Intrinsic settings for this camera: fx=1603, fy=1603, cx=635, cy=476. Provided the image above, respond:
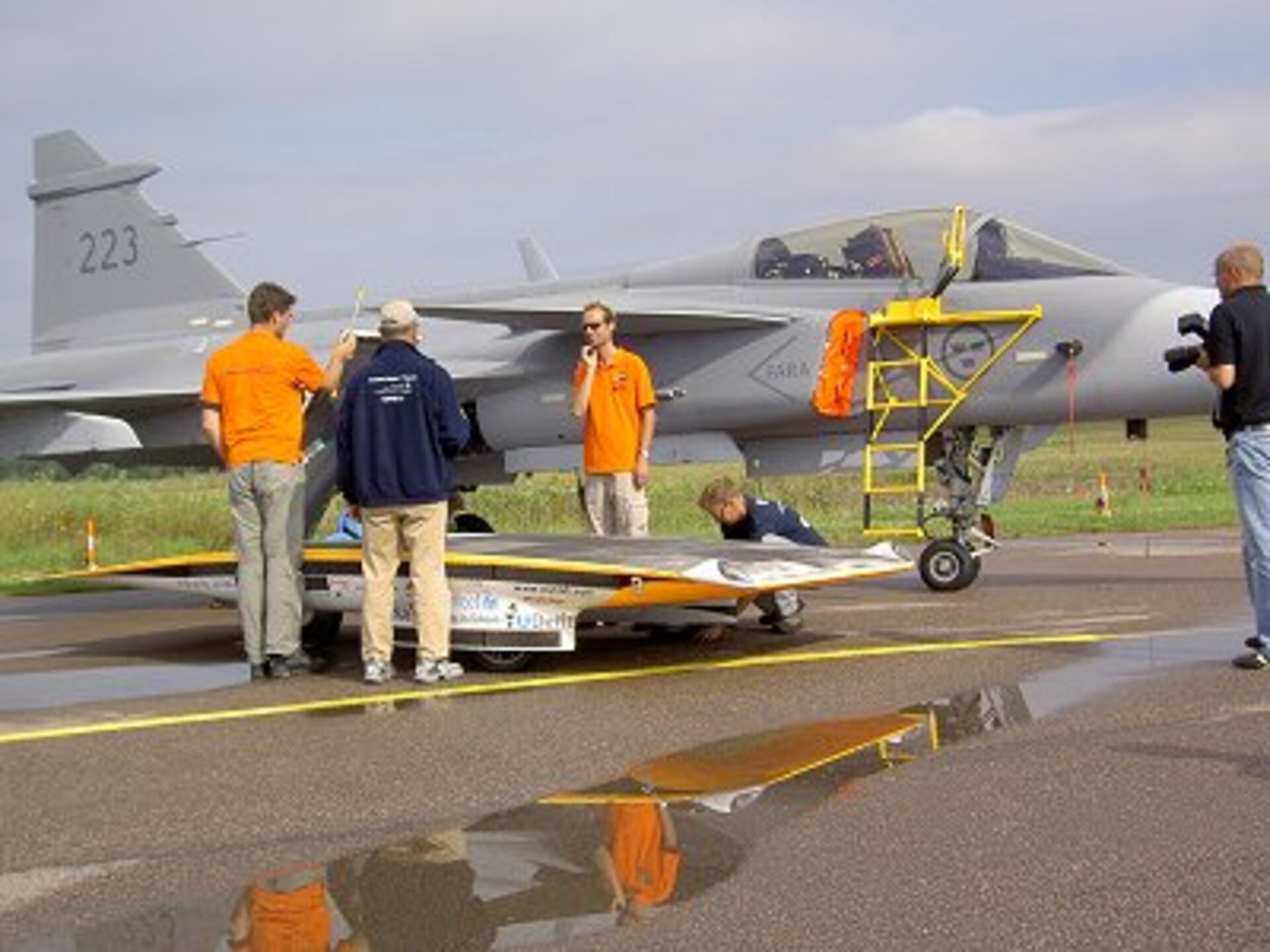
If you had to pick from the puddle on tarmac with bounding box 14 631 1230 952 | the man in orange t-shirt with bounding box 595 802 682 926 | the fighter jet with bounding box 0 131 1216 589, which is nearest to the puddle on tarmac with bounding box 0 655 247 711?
the fighter jet with bounding box 0 131 1216 589

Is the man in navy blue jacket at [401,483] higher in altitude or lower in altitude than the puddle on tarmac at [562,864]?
higher

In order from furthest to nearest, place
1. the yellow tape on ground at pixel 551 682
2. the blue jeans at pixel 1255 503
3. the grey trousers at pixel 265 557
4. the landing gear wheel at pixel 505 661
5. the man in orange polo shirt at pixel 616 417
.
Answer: the man in orange polo shirt at pixel 616 417 < the grey trousers at pixel 265 557 < the landing gear wheel at pixel 505 661 < the blue jeans at pixel 1255 503 < the yellow tape on ground at pixel 551 682

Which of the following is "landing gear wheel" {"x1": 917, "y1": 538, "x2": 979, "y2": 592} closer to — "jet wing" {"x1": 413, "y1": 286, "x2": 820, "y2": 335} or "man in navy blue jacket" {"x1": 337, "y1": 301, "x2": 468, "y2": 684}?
"jet wing" {"x1": 413, "y1": 286, "x2": 820, "y2": 335}

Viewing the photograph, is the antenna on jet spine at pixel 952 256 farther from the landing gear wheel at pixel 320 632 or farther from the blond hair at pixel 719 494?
the landing gear wheel at pixel 320 632

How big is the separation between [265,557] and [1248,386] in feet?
16.3

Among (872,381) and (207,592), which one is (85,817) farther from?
(872,381)

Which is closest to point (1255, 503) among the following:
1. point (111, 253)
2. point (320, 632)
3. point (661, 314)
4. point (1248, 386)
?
point (1248, 386)

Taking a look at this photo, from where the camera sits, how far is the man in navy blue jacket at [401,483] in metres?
7.92

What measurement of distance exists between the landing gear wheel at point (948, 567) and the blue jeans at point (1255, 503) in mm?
3850

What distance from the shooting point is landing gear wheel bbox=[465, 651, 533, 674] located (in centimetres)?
814

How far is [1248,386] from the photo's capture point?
7578 millimetres

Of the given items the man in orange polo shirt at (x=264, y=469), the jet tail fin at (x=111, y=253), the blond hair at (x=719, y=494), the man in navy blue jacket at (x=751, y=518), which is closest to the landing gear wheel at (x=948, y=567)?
the man in navy blue jacket at (x=751, y=518)

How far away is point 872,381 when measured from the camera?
12.1 m

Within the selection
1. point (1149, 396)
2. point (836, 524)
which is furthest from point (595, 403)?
point (836, 524)
